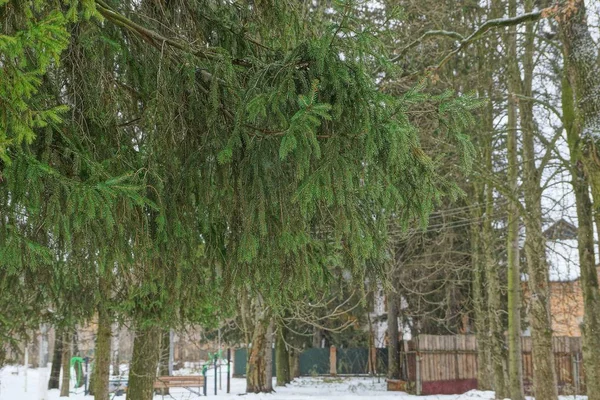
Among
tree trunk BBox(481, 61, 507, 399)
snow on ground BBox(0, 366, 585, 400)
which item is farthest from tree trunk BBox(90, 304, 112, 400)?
tree trunk BBox(481, 61, 507, 399)

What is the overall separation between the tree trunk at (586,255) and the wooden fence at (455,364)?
11.3 metres

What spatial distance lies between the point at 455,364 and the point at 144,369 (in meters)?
12.6

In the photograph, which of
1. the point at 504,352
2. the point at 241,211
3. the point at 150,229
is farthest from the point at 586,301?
the point at 504,352

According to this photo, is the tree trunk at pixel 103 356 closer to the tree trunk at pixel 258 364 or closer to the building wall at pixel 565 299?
the building wall at pixel 565 299

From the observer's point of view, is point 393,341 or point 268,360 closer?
point 268,360

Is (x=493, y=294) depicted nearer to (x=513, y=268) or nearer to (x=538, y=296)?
(x=513, y=268)

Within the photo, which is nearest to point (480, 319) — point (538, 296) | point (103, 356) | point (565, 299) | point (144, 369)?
point (565, 299)

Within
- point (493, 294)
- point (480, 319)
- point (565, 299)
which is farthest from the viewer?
Answer: point (565, 299)

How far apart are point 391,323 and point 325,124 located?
19767 mm

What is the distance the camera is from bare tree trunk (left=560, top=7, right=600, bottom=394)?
7062 mm

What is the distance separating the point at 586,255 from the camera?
7.50 meters

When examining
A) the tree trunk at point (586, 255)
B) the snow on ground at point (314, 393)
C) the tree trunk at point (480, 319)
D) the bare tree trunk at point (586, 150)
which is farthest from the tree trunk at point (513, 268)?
the snow on ground at point (314, 393)

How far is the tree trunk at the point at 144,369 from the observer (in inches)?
350

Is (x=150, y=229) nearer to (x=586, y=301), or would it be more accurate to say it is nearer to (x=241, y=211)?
(x=241, y=211)
